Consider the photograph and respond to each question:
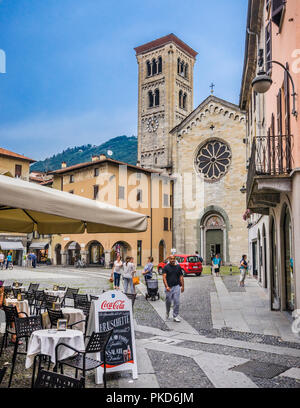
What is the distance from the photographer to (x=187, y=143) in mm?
42625

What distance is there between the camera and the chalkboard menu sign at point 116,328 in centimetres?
571

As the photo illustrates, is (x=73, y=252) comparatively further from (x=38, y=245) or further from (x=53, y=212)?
(x=53, y=212)

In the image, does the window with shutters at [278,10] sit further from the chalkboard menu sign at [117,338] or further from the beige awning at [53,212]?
the chalkboard menu sign at [117,338]

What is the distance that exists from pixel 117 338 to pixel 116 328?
0.14 metres

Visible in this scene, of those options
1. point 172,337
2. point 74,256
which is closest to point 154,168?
point 74,256

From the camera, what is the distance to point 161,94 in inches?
2029

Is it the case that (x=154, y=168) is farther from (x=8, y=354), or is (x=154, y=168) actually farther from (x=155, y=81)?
(x=8, y=354)

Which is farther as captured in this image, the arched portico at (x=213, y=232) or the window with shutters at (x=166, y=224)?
the window with shutters at (x=166, y=224)

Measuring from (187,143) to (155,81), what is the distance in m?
14.2

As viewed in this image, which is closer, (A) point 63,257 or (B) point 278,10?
(B) point 278,10

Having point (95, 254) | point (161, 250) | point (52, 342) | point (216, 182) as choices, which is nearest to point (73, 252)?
point (95, 254)

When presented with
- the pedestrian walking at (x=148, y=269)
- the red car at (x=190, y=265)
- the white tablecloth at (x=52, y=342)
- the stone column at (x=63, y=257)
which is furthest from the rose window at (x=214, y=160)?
the white tablecloth at (x=52, y=342)

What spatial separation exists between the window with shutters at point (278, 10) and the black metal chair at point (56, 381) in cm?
1041

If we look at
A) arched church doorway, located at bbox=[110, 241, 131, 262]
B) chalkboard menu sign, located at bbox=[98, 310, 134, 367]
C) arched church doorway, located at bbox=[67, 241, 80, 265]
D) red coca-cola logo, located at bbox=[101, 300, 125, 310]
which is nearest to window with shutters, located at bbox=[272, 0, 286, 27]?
red coca-cola logo, located at bbox=[101, 300, 125, 310]
